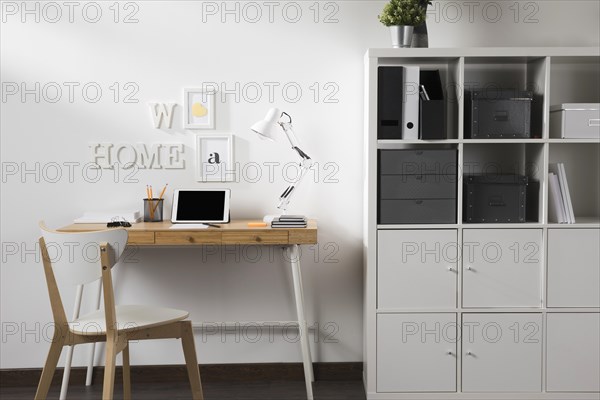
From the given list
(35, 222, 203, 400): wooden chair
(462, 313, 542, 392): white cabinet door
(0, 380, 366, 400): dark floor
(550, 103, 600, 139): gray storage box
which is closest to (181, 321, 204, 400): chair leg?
(35, 222, 203, 400): wooden chair

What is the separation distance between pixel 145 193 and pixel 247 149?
1.88ft

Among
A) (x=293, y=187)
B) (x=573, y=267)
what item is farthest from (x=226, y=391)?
(x=573, y=267)

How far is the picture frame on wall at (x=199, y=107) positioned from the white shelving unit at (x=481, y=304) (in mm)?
813

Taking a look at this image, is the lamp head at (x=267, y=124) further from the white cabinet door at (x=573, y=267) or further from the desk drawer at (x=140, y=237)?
the white cabinet door at (x=573, y=267)

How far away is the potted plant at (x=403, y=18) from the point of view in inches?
124

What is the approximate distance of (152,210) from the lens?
336cm

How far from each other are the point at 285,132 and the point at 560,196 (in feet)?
4.44

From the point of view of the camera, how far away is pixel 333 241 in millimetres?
3547

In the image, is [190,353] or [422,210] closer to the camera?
[190,353]

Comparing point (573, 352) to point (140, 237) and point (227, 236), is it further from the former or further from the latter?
point (140, 237)

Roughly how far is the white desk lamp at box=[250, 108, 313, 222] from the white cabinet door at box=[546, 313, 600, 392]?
136 cm

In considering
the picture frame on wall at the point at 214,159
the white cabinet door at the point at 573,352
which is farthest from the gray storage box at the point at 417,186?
the picture frame on wall at the point at 214,159

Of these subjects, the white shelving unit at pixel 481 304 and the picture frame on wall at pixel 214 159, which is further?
the picture frame on wall at pixel 214 159

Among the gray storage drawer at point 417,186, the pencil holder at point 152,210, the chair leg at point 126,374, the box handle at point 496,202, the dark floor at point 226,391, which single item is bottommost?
the dark floor at point 226,391
